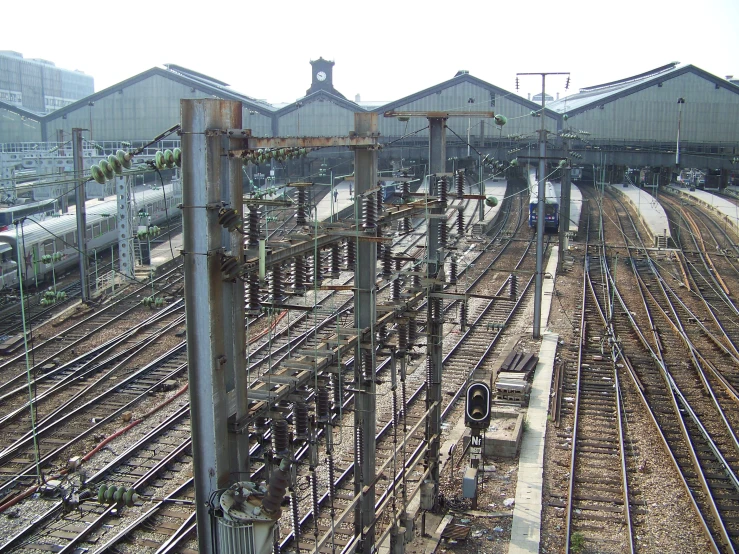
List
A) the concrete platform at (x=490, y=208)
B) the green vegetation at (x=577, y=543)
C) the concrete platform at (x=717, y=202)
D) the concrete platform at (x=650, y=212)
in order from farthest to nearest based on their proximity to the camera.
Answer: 1. the concrete platform at (x=717, y=202)
2. the concrete platform at (x=490, y=208)
3. the concrete platform at (x=650, y=212)
4. the green vegetation at (x=577, y=543)

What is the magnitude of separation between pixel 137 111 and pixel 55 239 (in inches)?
962

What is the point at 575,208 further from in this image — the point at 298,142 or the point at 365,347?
the point at 298,142

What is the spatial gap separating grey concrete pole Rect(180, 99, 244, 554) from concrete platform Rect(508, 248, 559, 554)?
515 centimetres

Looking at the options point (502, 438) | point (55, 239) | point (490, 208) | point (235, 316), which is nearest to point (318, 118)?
point (490, 208)

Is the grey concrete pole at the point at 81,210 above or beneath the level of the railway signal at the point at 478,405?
above

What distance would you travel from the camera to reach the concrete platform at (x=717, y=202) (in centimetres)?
3669

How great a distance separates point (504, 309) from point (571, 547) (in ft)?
41.8

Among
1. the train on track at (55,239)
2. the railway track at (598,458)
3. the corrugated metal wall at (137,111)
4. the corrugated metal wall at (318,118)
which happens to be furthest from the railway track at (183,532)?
the corrugated metal wall at (318,118)

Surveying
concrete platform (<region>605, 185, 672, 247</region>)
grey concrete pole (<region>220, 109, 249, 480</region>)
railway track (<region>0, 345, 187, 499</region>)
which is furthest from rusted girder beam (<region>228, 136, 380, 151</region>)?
concrete platform (<region>605, 185, 672, 247</region>)

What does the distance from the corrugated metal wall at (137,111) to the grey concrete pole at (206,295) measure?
42272 millimetres

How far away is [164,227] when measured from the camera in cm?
3247

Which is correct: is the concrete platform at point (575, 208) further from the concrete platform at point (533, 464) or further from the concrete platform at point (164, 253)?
the concrete platform at point (533, 464)

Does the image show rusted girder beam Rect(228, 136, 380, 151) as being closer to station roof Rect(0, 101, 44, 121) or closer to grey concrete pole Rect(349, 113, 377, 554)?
grey concrete pole Rect(349, 113, 377, 554)

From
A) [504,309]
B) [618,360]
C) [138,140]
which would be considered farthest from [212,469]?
[138,140]
